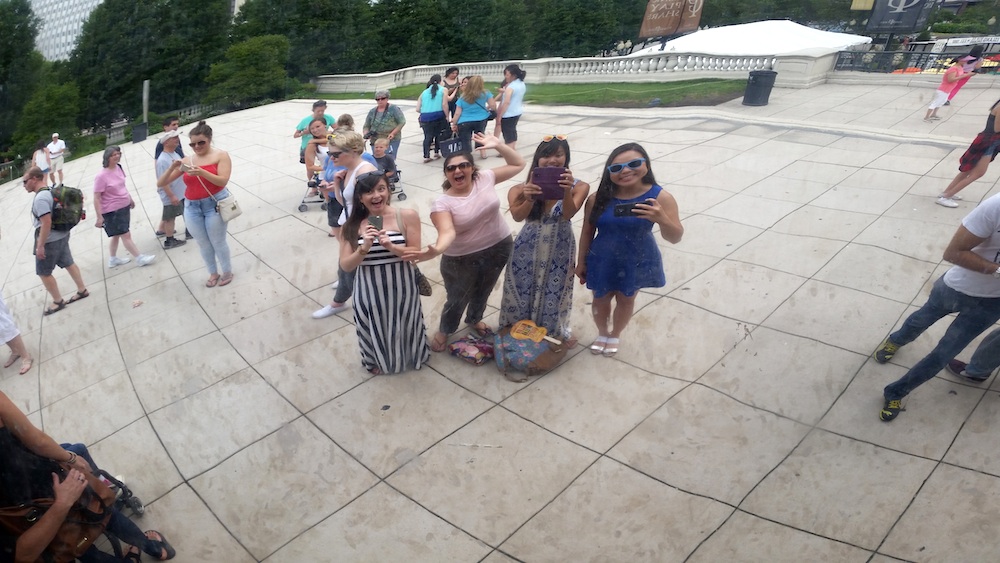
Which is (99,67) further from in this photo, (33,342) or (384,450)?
(384,450)

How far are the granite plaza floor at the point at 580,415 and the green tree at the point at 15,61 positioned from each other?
39.8 metres

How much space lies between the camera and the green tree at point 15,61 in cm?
3503

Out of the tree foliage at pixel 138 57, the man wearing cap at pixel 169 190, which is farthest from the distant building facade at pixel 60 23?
the man wearing cap at pixel 169 190

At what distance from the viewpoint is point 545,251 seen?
3.60m

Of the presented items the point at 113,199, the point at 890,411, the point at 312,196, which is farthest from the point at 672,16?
the point at 890,411

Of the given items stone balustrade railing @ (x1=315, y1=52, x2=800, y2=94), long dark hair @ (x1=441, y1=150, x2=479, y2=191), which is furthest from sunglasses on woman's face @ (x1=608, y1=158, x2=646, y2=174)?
stone balustrade railing @ (x1=315, y1=52, x2=800, y2=94)

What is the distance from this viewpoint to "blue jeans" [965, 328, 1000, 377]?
120 inches

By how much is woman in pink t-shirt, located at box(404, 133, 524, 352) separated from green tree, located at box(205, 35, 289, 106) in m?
23.5

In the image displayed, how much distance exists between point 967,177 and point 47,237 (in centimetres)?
874

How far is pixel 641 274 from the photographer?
11.5 ft

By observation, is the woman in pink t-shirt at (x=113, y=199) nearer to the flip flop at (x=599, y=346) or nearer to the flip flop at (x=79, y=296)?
the flip flop at (x=79, y=296)

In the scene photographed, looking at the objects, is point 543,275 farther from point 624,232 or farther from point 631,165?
point 631,165

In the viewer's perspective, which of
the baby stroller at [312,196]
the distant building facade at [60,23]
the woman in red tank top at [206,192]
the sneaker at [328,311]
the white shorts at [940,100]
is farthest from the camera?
the distant building facade at [60,23]

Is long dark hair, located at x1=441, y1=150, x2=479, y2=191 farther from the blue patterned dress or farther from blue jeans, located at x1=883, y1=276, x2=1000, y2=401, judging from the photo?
blue jeans, located at x1=883, y1=276, x2=1000, y2=401
